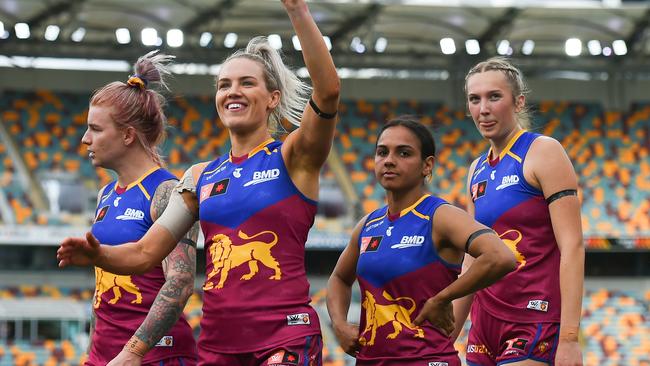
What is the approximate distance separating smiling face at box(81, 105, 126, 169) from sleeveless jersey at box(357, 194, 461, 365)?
1.45 m

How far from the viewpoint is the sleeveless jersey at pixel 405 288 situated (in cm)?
441

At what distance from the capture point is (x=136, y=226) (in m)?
4.94

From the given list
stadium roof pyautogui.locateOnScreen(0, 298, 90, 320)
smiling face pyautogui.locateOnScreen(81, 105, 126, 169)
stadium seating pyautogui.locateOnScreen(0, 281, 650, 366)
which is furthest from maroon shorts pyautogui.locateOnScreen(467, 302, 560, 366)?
stadium roof pyautogui.locateOnScreen(0, 298, 90, 320)

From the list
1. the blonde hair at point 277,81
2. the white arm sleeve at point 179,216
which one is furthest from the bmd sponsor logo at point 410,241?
the white arm sleeve at point 179,216

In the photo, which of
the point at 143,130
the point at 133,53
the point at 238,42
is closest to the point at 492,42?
the point at 238,42

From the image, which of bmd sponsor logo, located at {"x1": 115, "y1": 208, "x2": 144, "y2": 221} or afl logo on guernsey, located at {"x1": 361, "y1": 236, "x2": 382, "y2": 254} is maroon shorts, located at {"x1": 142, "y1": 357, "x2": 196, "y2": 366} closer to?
bmd sponsor logo, located at {"x1": 115, "y1": 208, "x2": 144, "y2": 221}

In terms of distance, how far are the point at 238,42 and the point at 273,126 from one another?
21.5m

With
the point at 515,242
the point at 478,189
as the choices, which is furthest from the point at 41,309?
the point at 515,242

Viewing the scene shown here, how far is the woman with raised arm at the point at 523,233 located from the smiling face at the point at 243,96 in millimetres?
1294

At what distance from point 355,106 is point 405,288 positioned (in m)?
22.3

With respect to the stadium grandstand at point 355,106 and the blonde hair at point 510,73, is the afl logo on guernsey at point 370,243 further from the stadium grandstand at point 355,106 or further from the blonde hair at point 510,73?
the stadium grandstand at point 355,106

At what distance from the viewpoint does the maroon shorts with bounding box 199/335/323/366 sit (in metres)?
4.00

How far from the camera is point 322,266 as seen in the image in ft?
73.7

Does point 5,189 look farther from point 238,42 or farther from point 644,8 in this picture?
point 644,8
